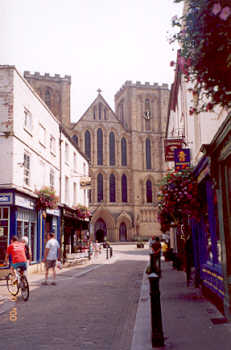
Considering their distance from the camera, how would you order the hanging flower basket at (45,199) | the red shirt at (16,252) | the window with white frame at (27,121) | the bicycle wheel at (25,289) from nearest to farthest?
the bicycle wheel at (25,289) < the red shirt at (16,252) < the window with white frame at (27,121) < the hanging flower basket at (45,199)

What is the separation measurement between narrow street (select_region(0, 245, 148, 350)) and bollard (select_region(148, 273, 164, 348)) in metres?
0.45

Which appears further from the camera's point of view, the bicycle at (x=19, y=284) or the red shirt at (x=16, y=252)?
the red shirt at (x=16, y=252)

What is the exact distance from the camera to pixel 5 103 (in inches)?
635

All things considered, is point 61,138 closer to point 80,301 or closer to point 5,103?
point 5,103

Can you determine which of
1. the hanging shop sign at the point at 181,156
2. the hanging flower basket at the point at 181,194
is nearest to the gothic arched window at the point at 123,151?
the hanging shop sign at the point at 181,156

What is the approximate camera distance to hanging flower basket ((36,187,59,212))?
18.4m

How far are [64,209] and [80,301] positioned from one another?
14.1m

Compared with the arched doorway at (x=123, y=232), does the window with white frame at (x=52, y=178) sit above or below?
above

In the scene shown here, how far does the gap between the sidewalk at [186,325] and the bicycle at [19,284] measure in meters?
2.91

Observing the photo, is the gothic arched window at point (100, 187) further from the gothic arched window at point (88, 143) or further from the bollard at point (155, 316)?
the bollard at point (155, 316)

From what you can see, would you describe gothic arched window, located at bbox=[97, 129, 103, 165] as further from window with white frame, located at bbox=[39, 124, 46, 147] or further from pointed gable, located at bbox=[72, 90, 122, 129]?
window with white frame, located at bbox=[39, 124, 46, 147]

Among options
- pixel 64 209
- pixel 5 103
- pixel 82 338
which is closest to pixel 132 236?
pixel 64 209

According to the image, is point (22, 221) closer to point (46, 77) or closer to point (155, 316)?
point (155, 316)

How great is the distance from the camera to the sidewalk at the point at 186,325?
527 centimetres
